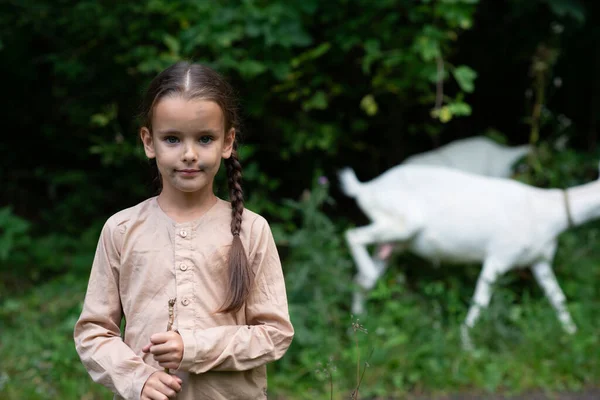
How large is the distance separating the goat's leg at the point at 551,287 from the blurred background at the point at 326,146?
0.25 ft

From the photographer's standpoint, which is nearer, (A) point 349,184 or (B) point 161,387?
(B) point 161,387

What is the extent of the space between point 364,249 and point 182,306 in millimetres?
3044

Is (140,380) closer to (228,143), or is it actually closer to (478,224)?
(228,143)

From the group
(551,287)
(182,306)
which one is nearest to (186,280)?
(182,306)

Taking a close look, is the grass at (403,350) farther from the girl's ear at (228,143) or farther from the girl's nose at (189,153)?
the girl's nose at (189,153)

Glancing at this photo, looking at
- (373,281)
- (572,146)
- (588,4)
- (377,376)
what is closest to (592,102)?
(572,146)

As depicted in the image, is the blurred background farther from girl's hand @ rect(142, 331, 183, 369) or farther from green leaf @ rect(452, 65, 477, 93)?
girl's hand @ rect(142, 331, 183, 369)

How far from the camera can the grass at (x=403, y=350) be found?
3.97 meters

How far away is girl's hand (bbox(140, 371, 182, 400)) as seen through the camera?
64.3 inches

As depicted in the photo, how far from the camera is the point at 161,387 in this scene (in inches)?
64.7

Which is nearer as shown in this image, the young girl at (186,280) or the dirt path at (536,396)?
the young girl at (186,280)

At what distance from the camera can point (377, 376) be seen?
4020 mm

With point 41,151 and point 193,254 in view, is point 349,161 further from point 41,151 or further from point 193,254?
point 193,254

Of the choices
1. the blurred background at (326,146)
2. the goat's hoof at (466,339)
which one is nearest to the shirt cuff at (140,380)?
the blurred background at (326,146)
